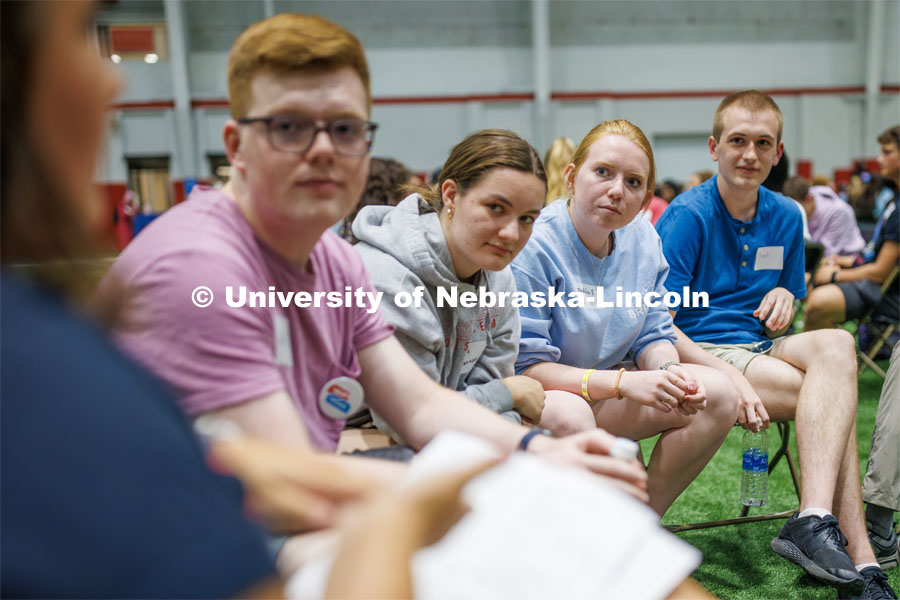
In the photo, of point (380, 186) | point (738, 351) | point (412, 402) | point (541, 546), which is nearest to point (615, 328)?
point (738, 351)

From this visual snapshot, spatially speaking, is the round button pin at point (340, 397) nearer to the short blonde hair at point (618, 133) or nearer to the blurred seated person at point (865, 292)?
the short blonde hair at point (618, 133)

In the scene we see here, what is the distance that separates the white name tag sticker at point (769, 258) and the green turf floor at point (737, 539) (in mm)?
965

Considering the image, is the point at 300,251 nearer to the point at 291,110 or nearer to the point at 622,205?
the point at 291,110

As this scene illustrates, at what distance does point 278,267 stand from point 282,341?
0.13m

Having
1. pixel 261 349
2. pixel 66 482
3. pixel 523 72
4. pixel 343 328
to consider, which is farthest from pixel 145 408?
pixel 523 72

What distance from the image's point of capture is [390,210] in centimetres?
205

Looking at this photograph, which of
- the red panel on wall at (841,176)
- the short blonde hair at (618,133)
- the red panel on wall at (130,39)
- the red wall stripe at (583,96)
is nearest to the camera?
the short blonde hair at (618,133)

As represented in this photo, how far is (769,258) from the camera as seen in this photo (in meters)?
2.73

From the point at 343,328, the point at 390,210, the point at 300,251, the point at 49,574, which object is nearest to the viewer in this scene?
the point at 49,574

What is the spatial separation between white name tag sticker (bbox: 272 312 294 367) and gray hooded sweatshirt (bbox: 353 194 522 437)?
21.1 inches

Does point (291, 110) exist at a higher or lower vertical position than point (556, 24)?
lower

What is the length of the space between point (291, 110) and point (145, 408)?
0.73 metres

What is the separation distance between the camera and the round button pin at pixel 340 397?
4.17 feet

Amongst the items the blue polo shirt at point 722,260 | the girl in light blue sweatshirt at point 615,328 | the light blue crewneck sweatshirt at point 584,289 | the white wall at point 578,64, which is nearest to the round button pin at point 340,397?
the girl in light blue sweatshirt at point 615,328
